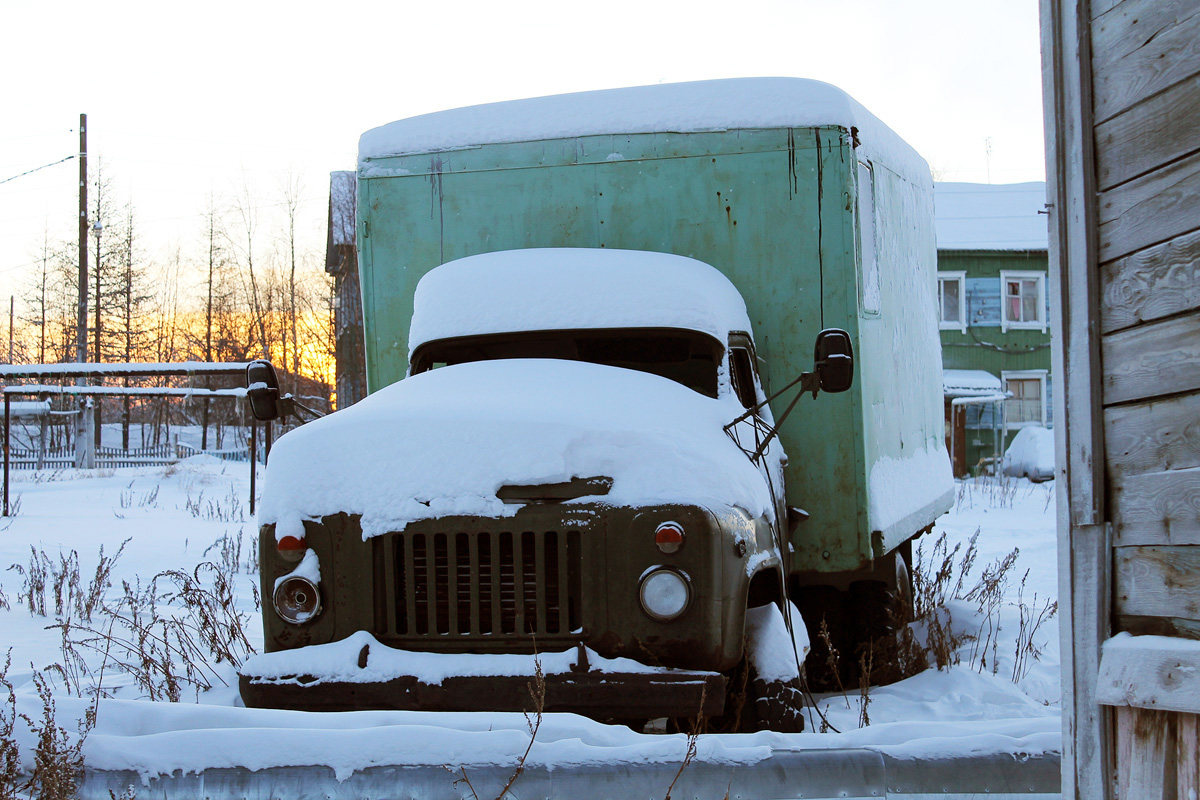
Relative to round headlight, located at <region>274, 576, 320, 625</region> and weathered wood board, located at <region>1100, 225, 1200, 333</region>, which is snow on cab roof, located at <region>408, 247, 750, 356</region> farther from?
weathered wood board, located at <region>1100, 225, 1200, 333</region>

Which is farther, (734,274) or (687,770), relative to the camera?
(734,274)

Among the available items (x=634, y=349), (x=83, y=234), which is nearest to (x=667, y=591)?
(x=634, y=349)

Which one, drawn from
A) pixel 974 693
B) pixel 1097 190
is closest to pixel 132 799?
pixel 1097 190

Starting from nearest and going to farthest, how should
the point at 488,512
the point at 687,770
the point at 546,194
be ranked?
the point at 687,770 → the point at 488,512 → the point at 546,194

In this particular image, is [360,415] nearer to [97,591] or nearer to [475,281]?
[475,281]

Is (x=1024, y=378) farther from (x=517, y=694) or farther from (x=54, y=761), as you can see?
(x=54, y=761)

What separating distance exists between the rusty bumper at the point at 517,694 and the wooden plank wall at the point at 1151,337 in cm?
136

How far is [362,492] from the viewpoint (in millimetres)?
3855

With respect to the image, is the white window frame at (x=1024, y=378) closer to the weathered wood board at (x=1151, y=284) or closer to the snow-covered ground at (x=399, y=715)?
the snow-covered ground at (x=399, y=715)

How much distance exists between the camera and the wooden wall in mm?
2484

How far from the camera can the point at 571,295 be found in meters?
5.25

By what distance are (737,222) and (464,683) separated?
3.31 meters

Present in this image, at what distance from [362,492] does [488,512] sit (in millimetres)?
502

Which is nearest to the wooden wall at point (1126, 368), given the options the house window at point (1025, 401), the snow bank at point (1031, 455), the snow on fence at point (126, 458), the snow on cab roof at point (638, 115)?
the snow on cab roof at point (638, 115)
